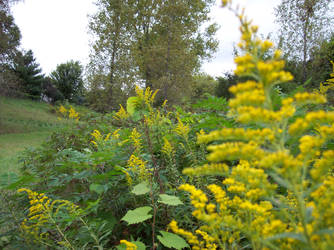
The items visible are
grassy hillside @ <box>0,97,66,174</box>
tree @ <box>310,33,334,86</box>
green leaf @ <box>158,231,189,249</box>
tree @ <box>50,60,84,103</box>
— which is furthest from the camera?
tree @ <box>50,60,84,103</box>

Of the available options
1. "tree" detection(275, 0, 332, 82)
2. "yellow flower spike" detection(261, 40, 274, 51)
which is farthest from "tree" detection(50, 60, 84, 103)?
"yellow flower spike" detection(261, 40, 274, 51)

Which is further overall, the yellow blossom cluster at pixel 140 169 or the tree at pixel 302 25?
the tree at pixel 302 25

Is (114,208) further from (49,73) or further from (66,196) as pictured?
(49,73)

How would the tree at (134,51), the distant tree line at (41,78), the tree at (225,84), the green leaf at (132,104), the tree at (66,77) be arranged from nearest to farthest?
1. the green leaf at (132,104)
2. the tree at (134,51)
3. the distant tree line at (41,78)
4. the tree at (225,84)
5. the tree at (66,77)

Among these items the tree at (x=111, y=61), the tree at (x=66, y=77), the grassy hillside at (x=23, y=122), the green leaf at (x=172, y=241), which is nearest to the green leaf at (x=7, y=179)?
the green leaf at (x=172, y=241)

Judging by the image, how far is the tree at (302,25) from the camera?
1252cm

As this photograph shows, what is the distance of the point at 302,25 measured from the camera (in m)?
12.9

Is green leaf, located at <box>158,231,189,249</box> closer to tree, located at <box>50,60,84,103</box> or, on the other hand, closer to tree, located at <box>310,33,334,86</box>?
tree, located at <box>310,33,334,86</box>

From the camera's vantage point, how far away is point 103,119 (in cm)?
574

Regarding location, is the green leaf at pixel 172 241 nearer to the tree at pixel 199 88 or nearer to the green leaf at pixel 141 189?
the green leaf at pixel 141 189

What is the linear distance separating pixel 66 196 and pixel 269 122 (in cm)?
184

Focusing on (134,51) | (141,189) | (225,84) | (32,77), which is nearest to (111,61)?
(134,51)

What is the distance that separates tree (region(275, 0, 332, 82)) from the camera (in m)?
12.5

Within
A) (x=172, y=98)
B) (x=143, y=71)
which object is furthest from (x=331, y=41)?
(x=143, y=71)
